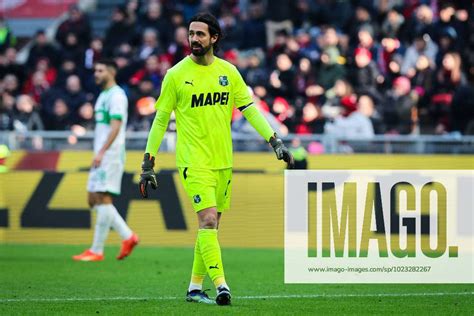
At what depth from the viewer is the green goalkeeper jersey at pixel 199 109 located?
403 inches

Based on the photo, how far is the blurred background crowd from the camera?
784 inches

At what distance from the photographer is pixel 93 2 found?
2758 cm

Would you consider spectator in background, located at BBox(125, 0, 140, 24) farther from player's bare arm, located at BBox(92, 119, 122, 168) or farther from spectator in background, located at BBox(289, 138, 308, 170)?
player's bare arm, located at BBox(92, 119, 122, 168)

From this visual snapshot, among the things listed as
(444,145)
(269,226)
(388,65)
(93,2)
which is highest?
(93,2)

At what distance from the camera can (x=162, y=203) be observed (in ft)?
59.3

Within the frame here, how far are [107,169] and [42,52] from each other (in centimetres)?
927

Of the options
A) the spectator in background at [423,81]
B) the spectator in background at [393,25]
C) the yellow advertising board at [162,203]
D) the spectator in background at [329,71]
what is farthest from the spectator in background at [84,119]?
the spectator in background at [393,25]

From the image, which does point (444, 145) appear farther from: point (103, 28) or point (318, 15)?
point (103, 28)

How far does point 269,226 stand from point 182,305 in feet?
26.6

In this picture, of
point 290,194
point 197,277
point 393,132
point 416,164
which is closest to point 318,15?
point 393,132

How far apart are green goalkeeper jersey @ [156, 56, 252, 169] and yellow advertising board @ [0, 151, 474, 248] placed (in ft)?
25.4

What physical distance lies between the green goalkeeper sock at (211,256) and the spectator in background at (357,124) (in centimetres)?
911

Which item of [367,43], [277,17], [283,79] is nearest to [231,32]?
[277,17]

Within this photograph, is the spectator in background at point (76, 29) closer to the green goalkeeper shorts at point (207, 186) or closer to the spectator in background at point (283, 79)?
the spectator in background at point (283, 79)
